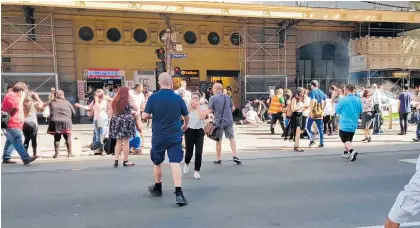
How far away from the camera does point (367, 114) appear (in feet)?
40.6

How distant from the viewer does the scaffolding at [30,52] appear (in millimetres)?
18297

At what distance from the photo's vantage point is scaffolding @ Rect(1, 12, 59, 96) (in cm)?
1830

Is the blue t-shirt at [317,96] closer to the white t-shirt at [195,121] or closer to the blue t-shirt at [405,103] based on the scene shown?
the blue t-shirt at [405,103]

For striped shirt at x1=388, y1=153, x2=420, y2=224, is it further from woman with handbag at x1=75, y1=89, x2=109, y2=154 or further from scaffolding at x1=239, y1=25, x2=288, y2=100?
scaffolding at x1=239, y1=25, x2=288, y2=100

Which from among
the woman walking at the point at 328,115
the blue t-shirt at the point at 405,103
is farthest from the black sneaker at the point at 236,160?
the blue t-shirt at the point at 405,103

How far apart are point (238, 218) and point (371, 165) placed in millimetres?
4574

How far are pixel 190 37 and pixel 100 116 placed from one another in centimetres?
1263

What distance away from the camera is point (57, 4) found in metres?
16.5

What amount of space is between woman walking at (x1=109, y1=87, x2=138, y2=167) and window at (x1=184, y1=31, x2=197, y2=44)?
13774 millimetres

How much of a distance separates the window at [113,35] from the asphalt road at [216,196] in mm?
12818

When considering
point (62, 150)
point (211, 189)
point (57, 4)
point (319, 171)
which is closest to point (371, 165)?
point (319, 171)

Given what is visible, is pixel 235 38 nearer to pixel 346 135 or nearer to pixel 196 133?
pixel 346 135

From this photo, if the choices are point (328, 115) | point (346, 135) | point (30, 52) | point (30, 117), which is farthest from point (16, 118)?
point (30, 52)

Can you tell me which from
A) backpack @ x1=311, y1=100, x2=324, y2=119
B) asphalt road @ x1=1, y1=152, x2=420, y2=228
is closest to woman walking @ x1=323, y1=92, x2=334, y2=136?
backpack @ x1=311, y1=100, x2=324, y2=119
